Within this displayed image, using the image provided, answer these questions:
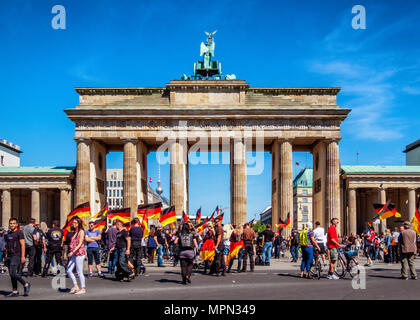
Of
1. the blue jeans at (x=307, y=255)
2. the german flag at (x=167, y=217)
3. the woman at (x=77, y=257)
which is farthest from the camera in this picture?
the german flag at (x=167, y=217)

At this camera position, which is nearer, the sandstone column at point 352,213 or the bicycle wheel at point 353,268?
the bicycle wheel at point 353,268

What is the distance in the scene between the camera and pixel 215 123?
168 feet

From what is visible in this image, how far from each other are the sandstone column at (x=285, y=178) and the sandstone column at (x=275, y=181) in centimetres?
86

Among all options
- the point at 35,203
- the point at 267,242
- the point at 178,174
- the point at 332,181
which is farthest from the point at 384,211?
the point at 35,203

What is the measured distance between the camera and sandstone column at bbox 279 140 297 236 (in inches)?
1964

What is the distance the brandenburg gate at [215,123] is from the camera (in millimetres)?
50562

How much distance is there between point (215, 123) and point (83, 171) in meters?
14.3

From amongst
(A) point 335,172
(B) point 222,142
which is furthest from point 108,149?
(A) point 335,172

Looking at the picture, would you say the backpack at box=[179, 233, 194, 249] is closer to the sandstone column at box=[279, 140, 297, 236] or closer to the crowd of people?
the crowd of people

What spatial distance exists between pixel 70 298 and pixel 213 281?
6351 millimetres

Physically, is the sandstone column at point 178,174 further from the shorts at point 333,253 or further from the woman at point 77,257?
the woman at point 77,257

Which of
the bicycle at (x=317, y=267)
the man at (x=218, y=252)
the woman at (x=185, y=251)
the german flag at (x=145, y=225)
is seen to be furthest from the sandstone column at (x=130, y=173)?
the woman at (x=185, y=251)

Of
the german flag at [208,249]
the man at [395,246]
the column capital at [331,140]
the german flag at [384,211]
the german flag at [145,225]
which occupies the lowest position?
the man at [395,246]
